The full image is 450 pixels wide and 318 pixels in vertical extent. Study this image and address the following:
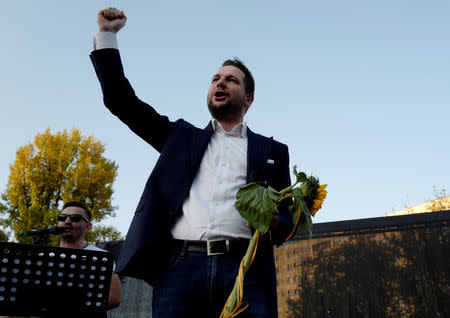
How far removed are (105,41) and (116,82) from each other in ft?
0.74

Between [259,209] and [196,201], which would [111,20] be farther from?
[259,209]

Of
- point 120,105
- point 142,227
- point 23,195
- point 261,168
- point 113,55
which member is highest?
point 23,195

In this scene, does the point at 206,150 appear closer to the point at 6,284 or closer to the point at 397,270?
the point at 6,284

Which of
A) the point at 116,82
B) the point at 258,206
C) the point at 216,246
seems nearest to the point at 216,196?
the point at 216,246

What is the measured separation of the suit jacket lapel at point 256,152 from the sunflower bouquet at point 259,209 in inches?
10.3

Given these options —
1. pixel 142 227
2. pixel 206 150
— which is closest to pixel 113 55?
pixel 206 150

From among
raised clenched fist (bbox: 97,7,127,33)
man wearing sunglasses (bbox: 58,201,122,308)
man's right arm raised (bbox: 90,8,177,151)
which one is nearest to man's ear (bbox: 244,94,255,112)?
man's right arm raised (bbox: 90,8,177,151)

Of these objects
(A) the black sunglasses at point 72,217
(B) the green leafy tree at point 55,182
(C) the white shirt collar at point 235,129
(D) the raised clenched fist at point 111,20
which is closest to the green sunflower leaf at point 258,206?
(C) the white shirt collar at point 235,129

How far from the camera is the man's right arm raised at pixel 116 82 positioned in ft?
6.13

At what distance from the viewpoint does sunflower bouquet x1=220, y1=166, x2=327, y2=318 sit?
1508mm

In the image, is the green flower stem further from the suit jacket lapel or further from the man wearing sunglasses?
the man wearing sunglasses

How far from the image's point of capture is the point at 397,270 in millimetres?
5809

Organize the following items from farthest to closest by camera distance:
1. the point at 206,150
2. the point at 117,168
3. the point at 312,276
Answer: the point at 117,168
the point at 312,276
the point at 206,150

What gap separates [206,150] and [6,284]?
1108 mm
